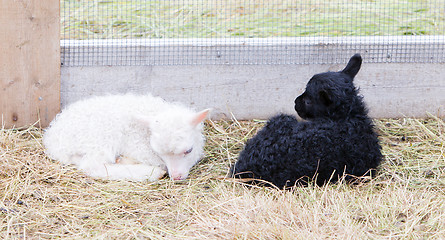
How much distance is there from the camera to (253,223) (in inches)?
147

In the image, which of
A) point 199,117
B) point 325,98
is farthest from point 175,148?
point 325,98

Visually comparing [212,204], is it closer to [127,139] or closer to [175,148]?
[175,148]

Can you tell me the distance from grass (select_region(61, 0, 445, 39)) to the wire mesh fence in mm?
13

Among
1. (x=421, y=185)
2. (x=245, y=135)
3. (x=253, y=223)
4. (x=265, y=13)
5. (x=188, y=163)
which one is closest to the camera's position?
(x=253, y=223)

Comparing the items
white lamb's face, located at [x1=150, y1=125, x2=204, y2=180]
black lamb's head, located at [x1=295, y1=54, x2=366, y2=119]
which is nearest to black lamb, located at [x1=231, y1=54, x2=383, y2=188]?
black lamb's head, located at [x1=295, y1=54, x2=366, y2=119]

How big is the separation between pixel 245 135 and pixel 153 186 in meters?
1.41

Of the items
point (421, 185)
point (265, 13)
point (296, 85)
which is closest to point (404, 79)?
point (296, 85)

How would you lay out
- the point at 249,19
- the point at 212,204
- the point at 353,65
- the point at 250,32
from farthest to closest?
the point at 249,19 < the point at 250,32 < the point at 353,65 < the point at 212,204

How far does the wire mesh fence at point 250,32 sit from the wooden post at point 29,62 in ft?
0.79

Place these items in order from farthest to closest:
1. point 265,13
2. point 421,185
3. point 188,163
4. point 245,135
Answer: point 265,13
point 245,135
point 188,163
point 421,185

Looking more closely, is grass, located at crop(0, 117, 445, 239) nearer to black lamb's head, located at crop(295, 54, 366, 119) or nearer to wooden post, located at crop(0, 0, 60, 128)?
wooden post, located at crop(0, 0, 60, 128)

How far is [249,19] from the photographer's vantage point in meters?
7.45

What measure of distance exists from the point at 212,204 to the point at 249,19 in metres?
3.81

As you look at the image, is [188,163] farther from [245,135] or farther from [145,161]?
[245,135]
